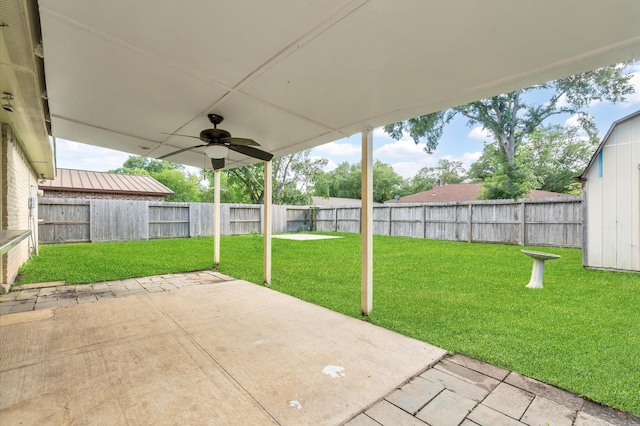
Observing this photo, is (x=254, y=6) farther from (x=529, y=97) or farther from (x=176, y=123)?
(x=529, y=97)

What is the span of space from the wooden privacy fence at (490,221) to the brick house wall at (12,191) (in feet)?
36.2

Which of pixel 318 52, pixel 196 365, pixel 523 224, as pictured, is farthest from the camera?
pixel 523 224

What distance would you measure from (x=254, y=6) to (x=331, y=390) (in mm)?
2217

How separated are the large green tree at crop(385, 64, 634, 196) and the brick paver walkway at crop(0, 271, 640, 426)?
45.1ft

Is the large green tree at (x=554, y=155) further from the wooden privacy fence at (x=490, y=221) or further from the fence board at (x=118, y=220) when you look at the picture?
the fence board at (x=118, y=220)

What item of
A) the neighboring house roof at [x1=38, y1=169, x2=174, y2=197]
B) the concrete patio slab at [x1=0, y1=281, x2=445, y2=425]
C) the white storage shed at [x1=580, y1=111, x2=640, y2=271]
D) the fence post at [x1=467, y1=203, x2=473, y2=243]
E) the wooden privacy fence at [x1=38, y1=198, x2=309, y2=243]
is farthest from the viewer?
the neighboring house roof at [x1=38, y1=169, x2=174, y2=197]

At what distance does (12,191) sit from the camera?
4176mm

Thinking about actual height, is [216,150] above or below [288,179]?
below

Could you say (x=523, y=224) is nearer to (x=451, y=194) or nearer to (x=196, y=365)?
(x=196, y=365)

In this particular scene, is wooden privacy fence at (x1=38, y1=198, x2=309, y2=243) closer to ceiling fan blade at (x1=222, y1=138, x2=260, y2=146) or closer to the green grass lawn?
the green grass lawn

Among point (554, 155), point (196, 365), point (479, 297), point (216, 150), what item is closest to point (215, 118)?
point (216, 150)

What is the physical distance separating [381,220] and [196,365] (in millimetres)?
11275

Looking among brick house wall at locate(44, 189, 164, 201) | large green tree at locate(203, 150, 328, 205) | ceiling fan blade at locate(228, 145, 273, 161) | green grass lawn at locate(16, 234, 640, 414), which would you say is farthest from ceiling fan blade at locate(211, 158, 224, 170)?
large green tree at locate(203, 150, 328, 205)

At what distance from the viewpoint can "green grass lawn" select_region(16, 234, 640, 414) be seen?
2059 millimetres
